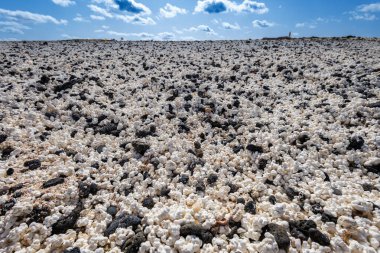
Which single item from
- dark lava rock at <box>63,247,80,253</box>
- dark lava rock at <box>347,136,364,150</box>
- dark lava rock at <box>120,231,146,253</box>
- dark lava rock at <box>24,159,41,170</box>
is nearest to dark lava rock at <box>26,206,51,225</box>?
dark lava rock at <box>63,247,80,253</box>

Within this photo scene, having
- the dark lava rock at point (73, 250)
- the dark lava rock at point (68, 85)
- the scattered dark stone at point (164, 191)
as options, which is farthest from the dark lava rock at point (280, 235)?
the dark lava rock at point (68, 85)

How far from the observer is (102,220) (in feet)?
→ 12.8

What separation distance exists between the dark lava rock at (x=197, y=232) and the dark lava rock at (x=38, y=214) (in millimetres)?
1925

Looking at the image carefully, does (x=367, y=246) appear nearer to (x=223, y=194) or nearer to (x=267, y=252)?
(x=267, y=252)

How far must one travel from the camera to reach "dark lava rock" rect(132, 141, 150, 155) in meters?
5.54

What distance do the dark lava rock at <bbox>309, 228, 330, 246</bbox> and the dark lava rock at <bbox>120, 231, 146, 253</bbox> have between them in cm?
211

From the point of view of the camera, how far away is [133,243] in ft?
11.3

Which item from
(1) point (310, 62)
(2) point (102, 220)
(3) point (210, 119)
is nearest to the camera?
(2) point (102, 220)

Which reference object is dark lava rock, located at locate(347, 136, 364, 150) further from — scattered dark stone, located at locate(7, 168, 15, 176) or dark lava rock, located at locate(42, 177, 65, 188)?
scattered dark stone, located at locate(7, 168, 15, 176)

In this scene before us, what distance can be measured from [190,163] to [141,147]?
1085 mm

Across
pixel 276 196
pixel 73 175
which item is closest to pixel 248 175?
pixel 276 196

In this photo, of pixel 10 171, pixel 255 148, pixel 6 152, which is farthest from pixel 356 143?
pixel 6 152

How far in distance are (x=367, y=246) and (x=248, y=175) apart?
1973 mm

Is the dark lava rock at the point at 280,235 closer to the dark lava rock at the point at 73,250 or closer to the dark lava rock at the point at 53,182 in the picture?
the dark lava rock at the point at 73,250
